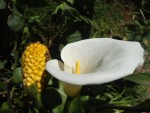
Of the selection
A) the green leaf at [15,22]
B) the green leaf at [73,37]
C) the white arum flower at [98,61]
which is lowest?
the green leaf at [73,37]

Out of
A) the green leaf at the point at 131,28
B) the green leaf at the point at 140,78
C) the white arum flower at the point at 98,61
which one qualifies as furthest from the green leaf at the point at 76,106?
the green leaf at the point at 131,28

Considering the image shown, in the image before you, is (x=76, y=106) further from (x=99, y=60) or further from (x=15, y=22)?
(x=15, y=22)

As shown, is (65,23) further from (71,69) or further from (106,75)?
(106,75)

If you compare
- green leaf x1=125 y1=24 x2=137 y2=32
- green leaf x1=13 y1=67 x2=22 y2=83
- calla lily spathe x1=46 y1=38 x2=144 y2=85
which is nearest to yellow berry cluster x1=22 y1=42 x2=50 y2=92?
calla lily spathe x1=46 y1=38 x2=144 y2=85

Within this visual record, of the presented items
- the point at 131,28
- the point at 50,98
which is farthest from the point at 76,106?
the point at 131,28

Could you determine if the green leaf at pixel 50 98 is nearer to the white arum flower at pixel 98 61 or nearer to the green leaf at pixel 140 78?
the white arum flower at pixel 98 61

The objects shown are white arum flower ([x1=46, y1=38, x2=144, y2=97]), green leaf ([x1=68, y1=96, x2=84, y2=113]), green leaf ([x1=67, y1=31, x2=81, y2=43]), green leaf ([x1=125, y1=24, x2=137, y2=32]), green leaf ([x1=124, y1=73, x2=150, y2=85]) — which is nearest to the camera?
white arum flower ([x1=46, y1=38, x2=144, y2=97])

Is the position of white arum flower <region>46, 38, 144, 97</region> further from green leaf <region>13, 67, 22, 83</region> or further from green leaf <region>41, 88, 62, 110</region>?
green leaf <region>13, 67, 22, 83</region>
